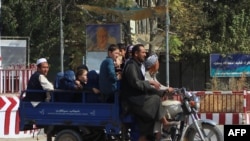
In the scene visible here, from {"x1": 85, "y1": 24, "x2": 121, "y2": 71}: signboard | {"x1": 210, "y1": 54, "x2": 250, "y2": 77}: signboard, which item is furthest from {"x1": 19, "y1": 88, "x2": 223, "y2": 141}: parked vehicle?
{"x1": 210, "y1": 54, "x2": 250, "y2": 77}: signboard

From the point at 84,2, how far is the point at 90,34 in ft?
61.2

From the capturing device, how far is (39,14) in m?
39.3

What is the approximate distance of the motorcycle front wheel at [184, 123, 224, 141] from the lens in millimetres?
10555

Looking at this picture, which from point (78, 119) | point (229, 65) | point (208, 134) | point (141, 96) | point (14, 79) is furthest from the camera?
point (229, 65)

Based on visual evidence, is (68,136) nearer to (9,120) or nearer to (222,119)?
(9,120)

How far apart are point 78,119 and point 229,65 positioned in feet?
90.9

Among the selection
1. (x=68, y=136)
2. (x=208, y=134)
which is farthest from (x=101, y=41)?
(x=208, y=134)

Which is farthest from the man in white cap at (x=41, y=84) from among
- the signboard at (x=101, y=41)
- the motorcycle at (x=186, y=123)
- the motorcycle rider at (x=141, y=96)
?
the signboard at (x=101, y=41)

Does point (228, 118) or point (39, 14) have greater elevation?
point (39, 14)

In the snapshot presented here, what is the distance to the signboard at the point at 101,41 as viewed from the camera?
65.1ft

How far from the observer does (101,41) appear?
19.9 m

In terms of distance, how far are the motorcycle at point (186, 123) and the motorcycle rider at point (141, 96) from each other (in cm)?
60

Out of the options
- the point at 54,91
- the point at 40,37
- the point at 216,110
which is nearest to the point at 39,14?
the point at 40,37

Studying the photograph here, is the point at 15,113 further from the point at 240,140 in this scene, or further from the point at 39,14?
the point at 39,14
